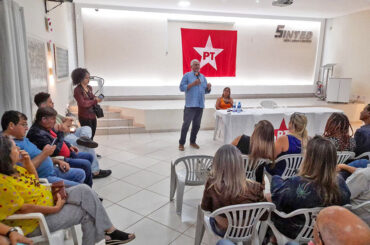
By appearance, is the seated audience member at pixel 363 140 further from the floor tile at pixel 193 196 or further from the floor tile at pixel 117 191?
the floor tile at pixel 117 191

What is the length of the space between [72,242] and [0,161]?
105 cm

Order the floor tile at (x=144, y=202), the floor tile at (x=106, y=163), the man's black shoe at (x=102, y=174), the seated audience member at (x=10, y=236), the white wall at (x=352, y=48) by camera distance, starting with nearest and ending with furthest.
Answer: the seated audience member at (x=10, y=236) → the floor tile at (x=144, y=202) → the man's black shoe at (x=102, y=174) → the floor tile at (x=106, y=163) → the white wall at (x=352, y=48)

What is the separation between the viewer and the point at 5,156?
1498 mm

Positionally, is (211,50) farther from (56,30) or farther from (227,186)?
(227,186)

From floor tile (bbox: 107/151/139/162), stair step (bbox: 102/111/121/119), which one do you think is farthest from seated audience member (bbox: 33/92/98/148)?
stair step (bbox: 102/111/121/119)

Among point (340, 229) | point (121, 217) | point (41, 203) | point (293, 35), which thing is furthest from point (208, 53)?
point (340, 229)

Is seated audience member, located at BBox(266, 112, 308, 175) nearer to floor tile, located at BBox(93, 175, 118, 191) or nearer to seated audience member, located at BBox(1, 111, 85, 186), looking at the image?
seated audience member, located at BBox(1, 111, 85, 186)

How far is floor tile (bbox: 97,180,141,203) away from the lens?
2.92 metres

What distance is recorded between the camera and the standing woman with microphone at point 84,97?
11.6 feet

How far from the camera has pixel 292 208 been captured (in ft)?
5.29

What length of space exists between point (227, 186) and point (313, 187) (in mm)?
522

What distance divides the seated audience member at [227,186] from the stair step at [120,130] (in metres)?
4.36

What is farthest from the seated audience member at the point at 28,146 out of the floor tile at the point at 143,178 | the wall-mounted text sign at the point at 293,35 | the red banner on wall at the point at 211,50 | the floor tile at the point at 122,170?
the wall-mounted text sign at the point at 293,35

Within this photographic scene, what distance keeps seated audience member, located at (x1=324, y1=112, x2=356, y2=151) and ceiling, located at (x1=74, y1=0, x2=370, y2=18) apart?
13.1 feet
